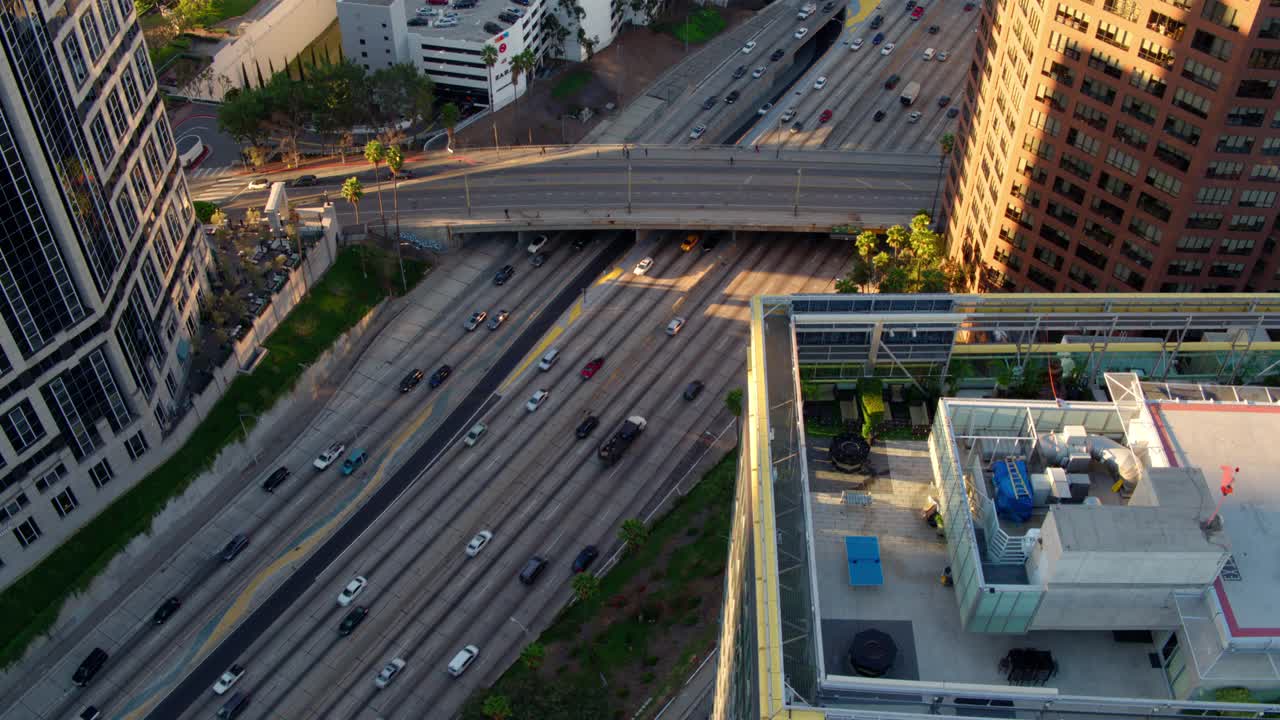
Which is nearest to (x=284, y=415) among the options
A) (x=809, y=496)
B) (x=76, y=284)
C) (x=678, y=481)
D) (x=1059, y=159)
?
(x=76, y=284)

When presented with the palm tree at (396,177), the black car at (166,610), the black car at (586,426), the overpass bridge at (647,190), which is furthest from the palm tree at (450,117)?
the black car at (166,610)

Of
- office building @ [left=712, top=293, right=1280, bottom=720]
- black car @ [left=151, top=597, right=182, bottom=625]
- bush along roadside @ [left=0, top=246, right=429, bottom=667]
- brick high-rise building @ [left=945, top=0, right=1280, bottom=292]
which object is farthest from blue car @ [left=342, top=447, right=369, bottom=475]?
office building @ [left=712, top=293, right=1280, bottom=720]

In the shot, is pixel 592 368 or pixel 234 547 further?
pixel 592 368

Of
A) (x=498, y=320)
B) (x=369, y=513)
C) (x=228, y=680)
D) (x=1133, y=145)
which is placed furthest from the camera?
(x=498, y=320)

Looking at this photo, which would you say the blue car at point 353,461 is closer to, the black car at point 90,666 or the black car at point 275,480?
the black car at point 275,480

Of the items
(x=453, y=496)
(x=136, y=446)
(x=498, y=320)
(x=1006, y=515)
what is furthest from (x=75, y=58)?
(x=1006, y=515)

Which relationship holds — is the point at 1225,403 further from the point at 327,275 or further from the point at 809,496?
the point at 327,275

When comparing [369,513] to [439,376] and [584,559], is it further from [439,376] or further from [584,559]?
[584,559]
